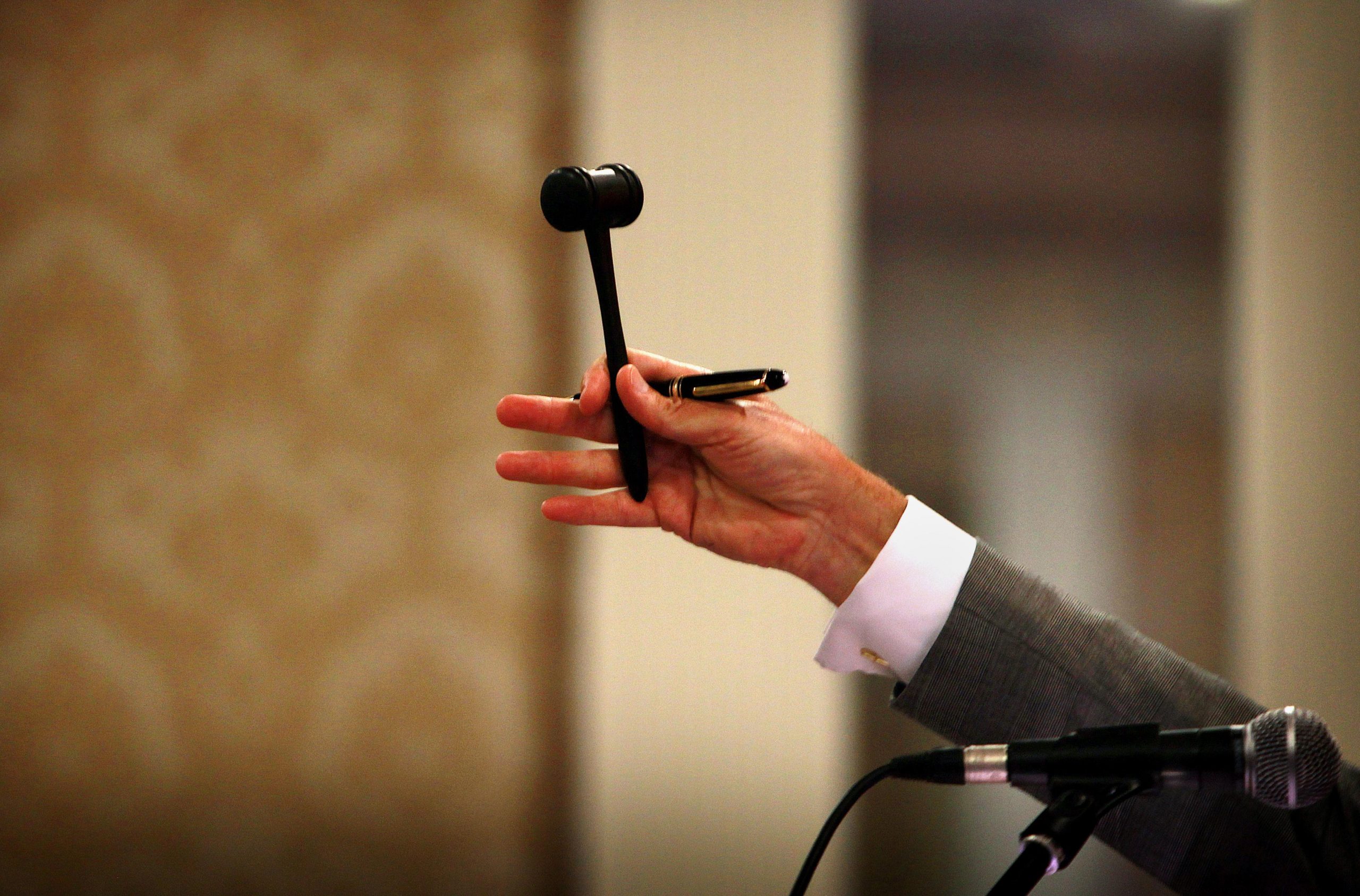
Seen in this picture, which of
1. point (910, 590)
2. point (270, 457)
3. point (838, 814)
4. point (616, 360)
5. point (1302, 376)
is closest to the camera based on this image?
point (838, 814)

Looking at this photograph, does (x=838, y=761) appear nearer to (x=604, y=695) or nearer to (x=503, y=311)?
(x=604, y=695)

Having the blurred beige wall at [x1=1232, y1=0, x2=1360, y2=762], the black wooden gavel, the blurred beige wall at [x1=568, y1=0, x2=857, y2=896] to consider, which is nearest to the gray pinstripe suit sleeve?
the black wooden gavel

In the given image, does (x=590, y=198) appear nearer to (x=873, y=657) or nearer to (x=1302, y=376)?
(x=873, y=657)

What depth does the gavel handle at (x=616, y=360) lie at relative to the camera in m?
0.78

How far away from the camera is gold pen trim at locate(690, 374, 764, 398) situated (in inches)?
31.0

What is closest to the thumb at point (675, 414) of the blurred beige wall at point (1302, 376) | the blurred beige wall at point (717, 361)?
the blurred beige wall at point (717, 361)

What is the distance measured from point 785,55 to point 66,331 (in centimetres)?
134

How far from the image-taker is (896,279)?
2064mm

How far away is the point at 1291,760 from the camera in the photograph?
614 millimetres

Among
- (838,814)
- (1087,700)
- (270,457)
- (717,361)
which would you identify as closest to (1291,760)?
(838,814)

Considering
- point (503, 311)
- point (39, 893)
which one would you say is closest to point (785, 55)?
point (503, 311)

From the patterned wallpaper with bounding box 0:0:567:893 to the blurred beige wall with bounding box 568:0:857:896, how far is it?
0.36 feet

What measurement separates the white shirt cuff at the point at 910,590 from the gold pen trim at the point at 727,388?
10.7 inches

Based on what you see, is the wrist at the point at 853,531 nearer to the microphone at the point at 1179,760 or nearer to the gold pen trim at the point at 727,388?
the gold pen trim at the point at 727,388
